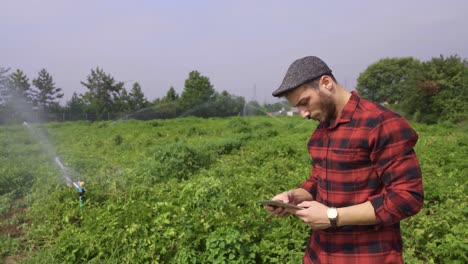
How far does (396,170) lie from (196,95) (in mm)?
38287

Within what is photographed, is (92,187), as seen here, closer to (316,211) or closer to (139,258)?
(139,258)

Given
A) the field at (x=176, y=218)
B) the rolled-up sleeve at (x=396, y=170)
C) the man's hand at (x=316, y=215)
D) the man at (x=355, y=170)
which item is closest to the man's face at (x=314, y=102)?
the man at (x=355, y=170)

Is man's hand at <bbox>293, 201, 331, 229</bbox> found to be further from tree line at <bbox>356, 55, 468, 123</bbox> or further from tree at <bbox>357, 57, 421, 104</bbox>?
tree at <bbox>357, 57, 421, 104</bbox>

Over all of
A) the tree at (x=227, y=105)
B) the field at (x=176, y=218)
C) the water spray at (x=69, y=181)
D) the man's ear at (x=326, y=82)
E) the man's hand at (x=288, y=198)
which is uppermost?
the tree at (x=227, y=105)

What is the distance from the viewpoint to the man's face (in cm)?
152

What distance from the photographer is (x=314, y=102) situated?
154cm

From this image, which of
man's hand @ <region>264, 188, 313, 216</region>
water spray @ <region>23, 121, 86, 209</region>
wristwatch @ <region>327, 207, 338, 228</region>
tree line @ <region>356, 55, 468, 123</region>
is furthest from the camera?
tree line @ <region>356, 55, 468, 123</region>

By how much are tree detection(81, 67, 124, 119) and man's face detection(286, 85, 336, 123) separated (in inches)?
1569

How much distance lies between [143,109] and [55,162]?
32552 millimetres

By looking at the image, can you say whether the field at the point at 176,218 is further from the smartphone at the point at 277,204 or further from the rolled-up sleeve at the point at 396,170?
the rolled-up sleeve at the point at 396,170

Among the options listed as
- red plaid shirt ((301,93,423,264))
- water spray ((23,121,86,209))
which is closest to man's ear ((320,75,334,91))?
red plaid shirt ((301,93,423,264))

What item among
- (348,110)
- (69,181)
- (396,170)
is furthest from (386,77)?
(396,170)

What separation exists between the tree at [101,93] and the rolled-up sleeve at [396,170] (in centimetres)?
4012

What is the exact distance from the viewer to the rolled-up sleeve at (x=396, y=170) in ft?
4.44
